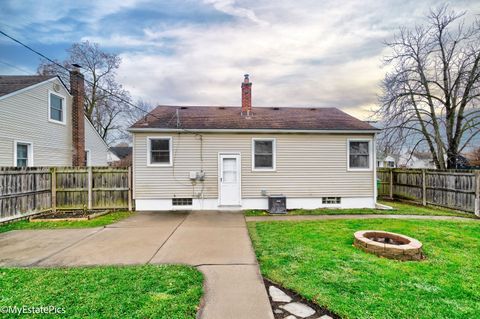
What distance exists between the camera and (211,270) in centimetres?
383

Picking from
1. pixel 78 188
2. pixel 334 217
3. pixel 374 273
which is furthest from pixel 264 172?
pixel 78 188

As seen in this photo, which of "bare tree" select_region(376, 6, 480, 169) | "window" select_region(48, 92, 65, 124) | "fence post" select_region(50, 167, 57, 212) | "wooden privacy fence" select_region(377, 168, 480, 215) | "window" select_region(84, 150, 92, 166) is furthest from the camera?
"window" select_region(84, 150, 92, 166)

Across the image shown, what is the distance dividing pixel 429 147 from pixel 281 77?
9.42 meters

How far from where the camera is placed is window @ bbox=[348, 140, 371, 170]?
32.7 feet

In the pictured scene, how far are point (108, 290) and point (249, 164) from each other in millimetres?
7084

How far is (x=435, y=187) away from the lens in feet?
33.4

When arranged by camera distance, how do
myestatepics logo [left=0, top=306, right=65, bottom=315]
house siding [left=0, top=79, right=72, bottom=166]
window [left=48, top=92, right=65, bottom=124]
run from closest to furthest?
myestatepics logo [left=0, top=306, right=65, bottom=315] < house siding [left=0, top=79, right=72, bottom=166] < window [left=48, top=92, right=65, bottom=124]

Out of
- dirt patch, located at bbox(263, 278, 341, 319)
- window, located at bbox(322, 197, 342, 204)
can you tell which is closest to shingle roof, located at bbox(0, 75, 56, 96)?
dirt patch, located at bbox(263, 278, 341, 319)

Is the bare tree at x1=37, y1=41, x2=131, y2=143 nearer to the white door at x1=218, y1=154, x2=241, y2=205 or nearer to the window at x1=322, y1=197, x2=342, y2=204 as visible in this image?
the white door at x1=218, y1=154, x2=241, y2=205

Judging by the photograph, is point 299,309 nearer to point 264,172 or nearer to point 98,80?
point 264,172

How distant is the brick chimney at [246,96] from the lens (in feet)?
Answer: 34.6

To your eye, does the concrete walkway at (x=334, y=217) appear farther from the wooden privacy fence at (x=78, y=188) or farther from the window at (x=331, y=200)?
the wooden privacy fence at (x=78, y=188)

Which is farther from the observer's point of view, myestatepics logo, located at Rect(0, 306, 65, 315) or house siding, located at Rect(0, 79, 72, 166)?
house siding, located at Rect(0, 79, 72, 166)

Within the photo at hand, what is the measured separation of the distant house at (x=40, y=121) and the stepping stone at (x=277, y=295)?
446 inches
